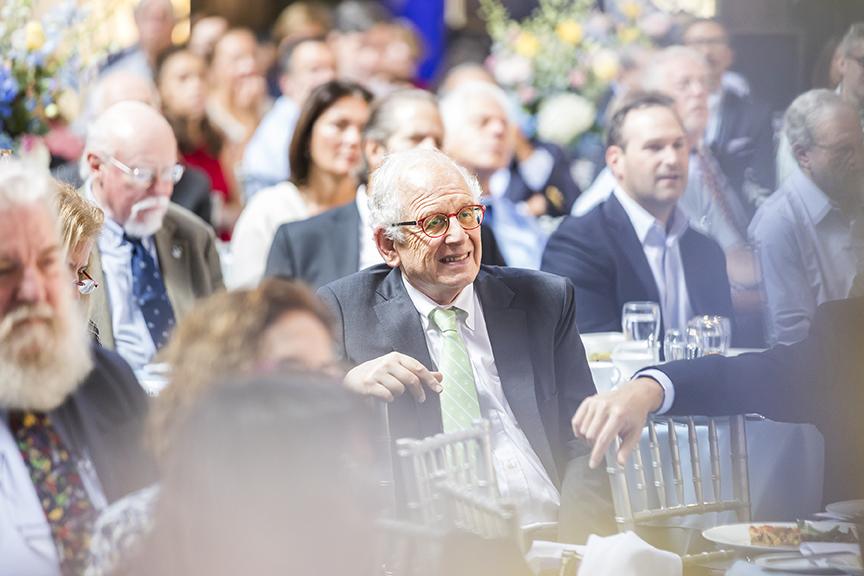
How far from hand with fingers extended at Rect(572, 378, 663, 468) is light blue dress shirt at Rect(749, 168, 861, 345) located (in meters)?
1.10

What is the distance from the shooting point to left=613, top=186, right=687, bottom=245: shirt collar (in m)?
4.18

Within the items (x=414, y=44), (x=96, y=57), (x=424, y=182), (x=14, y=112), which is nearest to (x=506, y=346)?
(x=424, y=182)

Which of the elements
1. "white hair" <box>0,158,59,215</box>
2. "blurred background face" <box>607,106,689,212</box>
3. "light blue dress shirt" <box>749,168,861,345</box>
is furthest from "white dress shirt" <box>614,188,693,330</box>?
"white hair" <box>0,158,59,215</box>

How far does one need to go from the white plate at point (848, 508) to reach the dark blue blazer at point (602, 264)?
5.76 ft

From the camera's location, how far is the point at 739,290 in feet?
13.5

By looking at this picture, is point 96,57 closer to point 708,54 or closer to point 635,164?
point 635,164

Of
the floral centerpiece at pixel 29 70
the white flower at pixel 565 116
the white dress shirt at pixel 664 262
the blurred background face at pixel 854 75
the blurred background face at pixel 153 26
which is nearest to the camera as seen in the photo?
the blurred background face at pixel 854 75

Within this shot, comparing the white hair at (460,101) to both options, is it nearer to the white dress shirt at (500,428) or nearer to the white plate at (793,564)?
the white dress shirt at (500,428)

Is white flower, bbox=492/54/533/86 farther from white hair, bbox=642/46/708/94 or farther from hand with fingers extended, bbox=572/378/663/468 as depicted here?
hand with fingers extended, bbox=572/378/663/468

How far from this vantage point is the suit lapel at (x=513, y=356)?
7.48ft

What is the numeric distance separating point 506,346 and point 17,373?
0.98 metres

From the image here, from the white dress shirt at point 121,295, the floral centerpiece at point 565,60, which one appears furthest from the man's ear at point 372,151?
the floral centerpiece at point 565,60

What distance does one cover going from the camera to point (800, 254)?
343 centimetres

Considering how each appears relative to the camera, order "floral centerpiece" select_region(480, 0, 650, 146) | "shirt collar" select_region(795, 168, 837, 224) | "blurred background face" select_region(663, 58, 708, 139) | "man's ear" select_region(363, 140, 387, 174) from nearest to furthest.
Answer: "shirt collar" select_region(795, 168, 837, 224), "man's ear" select_region(363, 140, 387, 174), "blurred background face" select_region(663, 58, 708, 139), "floral centerpiece" select_region(480, 0, 650, 146)
